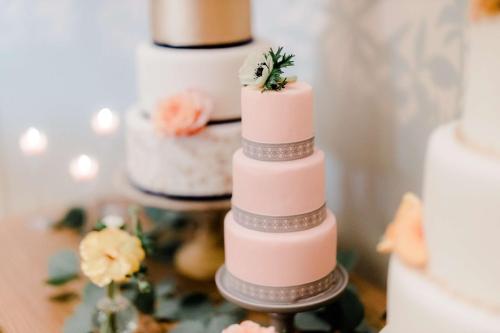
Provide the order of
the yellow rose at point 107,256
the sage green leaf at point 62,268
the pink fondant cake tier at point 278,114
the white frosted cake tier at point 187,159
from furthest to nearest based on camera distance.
Answer: the sage green leaf at point 62,268 → the white frosted cake tier at point 187,159 → the yellow rose at point 107,256 → the pink fondant cake tier at point 278,114

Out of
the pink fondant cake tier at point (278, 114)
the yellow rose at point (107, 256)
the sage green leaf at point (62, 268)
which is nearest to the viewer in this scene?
the pink fondant cake tier at point (278, 114)

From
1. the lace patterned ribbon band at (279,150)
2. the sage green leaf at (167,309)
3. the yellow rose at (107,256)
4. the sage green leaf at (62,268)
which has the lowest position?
the sage green leaf at (167,309)

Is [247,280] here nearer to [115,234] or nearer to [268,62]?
[115,234]

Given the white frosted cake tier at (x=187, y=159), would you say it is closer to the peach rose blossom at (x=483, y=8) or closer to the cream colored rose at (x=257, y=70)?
the cream colored rose at (x=257, y=70)

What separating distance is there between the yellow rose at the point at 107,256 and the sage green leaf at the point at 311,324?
1.15 ft

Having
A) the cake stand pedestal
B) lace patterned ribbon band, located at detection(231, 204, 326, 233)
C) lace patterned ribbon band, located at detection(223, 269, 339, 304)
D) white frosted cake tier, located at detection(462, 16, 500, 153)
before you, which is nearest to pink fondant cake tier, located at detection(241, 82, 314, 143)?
lace patterned ribbon band, located at detection(231, 204, 326, 233)

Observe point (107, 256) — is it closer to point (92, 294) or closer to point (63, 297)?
point (92, 294)

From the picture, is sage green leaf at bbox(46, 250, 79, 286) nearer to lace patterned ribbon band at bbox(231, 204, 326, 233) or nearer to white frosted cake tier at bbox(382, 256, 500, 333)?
lace patterned ribbon band at bbox(231, 204, 326, 233)

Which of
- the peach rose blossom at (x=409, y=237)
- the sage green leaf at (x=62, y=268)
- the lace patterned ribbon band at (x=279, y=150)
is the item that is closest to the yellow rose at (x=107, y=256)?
the lace patterned ribbon band at (x=279, y=150)

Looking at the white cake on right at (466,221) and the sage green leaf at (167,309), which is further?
the sage green leaf at (167,309)

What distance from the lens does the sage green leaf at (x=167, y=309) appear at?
4.65 ft

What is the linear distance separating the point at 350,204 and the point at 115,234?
2.12 ft

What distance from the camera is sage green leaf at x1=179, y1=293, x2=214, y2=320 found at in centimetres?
143

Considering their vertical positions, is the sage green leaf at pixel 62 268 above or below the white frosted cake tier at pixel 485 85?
below
